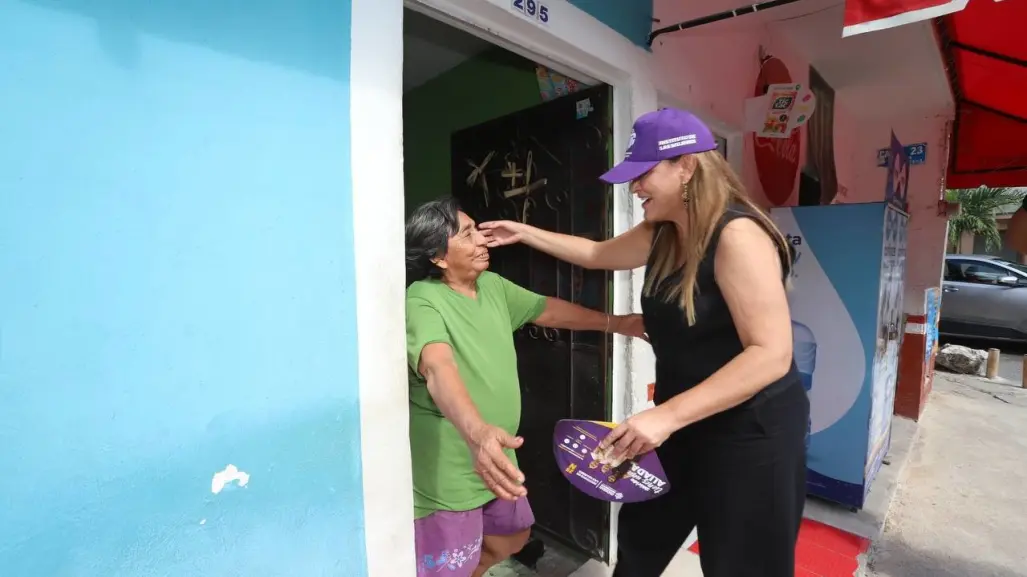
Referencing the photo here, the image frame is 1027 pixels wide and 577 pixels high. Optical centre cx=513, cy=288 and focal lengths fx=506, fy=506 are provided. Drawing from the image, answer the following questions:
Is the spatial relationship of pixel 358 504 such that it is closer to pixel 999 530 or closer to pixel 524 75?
pixel 524 75

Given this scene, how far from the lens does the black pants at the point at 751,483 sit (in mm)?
1311

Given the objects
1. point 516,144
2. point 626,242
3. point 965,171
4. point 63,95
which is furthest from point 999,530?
point 965,171

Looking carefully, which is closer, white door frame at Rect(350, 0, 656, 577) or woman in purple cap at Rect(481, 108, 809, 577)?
woman in purple cap at Rect(481, 108, 809, 577)

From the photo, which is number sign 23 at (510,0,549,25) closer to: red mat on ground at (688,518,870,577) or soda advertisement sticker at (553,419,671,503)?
soda advertisement sticker at (553,419,671,503)

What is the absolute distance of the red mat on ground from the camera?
2.37 metres

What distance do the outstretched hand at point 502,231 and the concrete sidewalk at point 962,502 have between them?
2.33 metres

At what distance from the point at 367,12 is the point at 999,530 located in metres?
3.89

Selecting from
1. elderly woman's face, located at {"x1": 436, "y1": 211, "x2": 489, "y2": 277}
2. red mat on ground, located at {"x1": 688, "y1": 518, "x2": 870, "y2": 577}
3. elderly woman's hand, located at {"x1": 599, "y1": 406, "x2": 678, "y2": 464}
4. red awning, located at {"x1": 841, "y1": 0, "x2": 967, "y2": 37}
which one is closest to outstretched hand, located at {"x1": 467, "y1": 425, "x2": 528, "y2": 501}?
elderly woman's hand, located at {"x1": 599, "y1": 406, "x2": 678, "y2": 464}

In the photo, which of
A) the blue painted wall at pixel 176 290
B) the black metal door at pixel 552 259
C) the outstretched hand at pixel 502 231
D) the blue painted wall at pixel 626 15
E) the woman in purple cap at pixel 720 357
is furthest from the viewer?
the black metal door at pixel 552 259

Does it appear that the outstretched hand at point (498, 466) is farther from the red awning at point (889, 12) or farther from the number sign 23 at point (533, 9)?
the red awning at point (889, 12)

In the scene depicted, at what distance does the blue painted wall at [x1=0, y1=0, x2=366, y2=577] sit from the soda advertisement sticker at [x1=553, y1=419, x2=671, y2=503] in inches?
22.2

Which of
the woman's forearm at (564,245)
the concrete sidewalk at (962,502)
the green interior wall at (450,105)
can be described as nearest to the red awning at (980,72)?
the woman's forearm at (564,245)

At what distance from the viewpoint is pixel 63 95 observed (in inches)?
34.9

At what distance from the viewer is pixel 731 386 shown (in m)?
1.16
